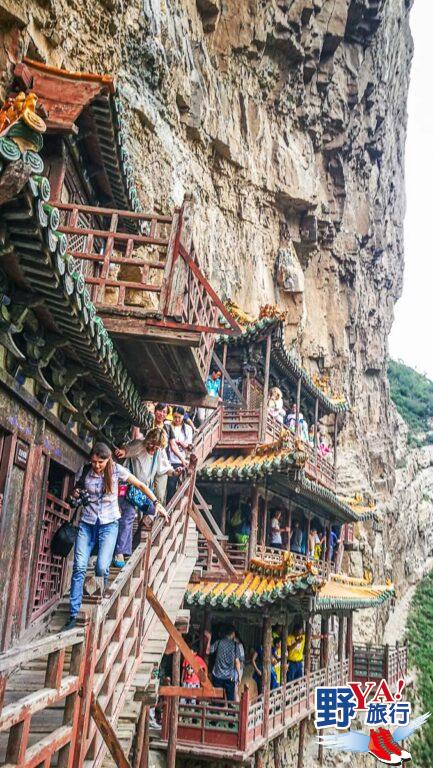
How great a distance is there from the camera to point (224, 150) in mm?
24266

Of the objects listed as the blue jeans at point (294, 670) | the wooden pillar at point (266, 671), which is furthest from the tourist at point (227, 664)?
the blue jeans at point (294, 670)

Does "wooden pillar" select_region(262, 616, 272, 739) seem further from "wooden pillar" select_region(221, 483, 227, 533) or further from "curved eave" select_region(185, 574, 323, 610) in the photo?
"wooden pillar" select_region(221, 483, 227, 533)

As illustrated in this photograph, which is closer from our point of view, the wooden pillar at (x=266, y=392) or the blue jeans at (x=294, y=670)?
the wooden pillar at (x=266, y=392)

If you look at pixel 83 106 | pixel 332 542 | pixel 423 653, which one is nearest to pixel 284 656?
pixel 332 542

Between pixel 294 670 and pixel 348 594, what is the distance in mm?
3340

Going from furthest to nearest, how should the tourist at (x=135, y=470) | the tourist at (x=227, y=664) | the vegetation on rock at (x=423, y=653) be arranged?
1. the vegetation on rock at (x=423, y=653)
2. the tourist at (x=227, y=664)
3. the tourist at (x=135, y=470)

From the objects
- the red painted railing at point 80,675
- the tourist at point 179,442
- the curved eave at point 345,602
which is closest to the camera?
the red painted railing at point 80,675

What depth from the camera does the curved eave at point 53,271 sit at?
4137 mm

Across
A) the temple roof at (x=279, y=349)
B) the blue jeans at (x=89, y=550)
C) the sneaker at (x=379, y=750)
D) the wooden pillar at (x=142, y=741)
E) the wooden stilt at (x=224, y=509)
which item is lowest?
the sneaker at (x=379, y=750)

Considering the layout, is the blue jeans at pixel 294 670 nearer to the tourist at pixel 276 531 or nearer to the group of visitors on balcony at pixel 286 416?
the tourist at pixel 276 531

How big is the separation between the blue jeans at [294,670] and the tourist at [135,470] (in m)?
10.1

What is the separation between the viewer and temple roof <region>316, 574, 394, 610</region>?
54.5ft

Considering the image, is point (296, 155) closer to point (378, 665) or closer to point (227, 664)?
point (378, 665)

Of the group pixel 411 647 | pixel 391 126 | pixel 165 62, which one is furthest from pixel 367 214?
pixel 411 647
